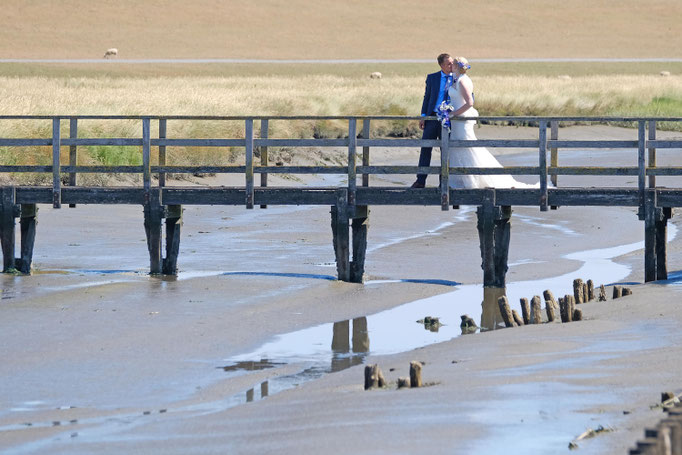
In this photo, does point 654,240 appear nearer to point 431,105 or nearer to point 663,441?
point 431,105

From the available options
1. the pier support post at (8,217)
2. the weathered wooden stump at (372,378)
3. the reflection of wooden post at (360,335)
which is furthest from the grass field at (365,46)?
the weathered wooden stump at (372,378)

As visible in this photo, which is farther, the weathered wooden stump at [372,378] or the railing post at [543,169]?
the railing post at [543,169]

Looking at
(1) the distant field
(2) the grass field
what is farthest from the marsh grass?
(1) the distant field

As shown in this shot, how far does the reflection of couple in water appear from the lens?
15898mm

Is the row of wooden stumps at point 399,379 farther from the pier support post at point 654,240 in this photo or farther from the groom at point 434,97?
the pier support post at point 654,240

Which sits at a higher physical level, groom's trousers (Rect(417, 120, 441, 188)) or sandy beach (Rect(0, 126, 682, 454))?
groom's trousers (Rect(417, 120, 441, 188))

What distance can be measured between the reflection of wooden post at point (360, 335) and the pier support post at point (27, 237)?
507 centimetres

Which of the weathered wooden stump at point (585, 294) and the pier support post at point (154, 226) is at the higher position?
the pier support post at point (154, 226)

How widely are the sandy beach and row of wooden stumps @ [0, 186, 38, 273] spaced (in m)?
0.40

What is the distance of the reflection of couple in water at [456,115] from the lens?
52.2 ft

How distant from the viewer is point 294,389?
32.4 ft

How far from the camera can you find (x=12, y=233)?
1711 cm

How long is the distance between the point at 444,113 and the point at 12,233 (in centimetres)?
589

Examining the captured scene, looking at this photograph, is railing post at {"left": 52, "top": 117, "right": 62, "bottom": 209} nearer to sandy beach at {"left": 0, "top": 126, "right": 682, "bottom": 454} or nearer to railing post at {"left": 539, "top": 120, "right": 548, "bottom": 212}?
sandy beach at {"left": 0, "top": 126, "right": 682, "bottom": 454}
